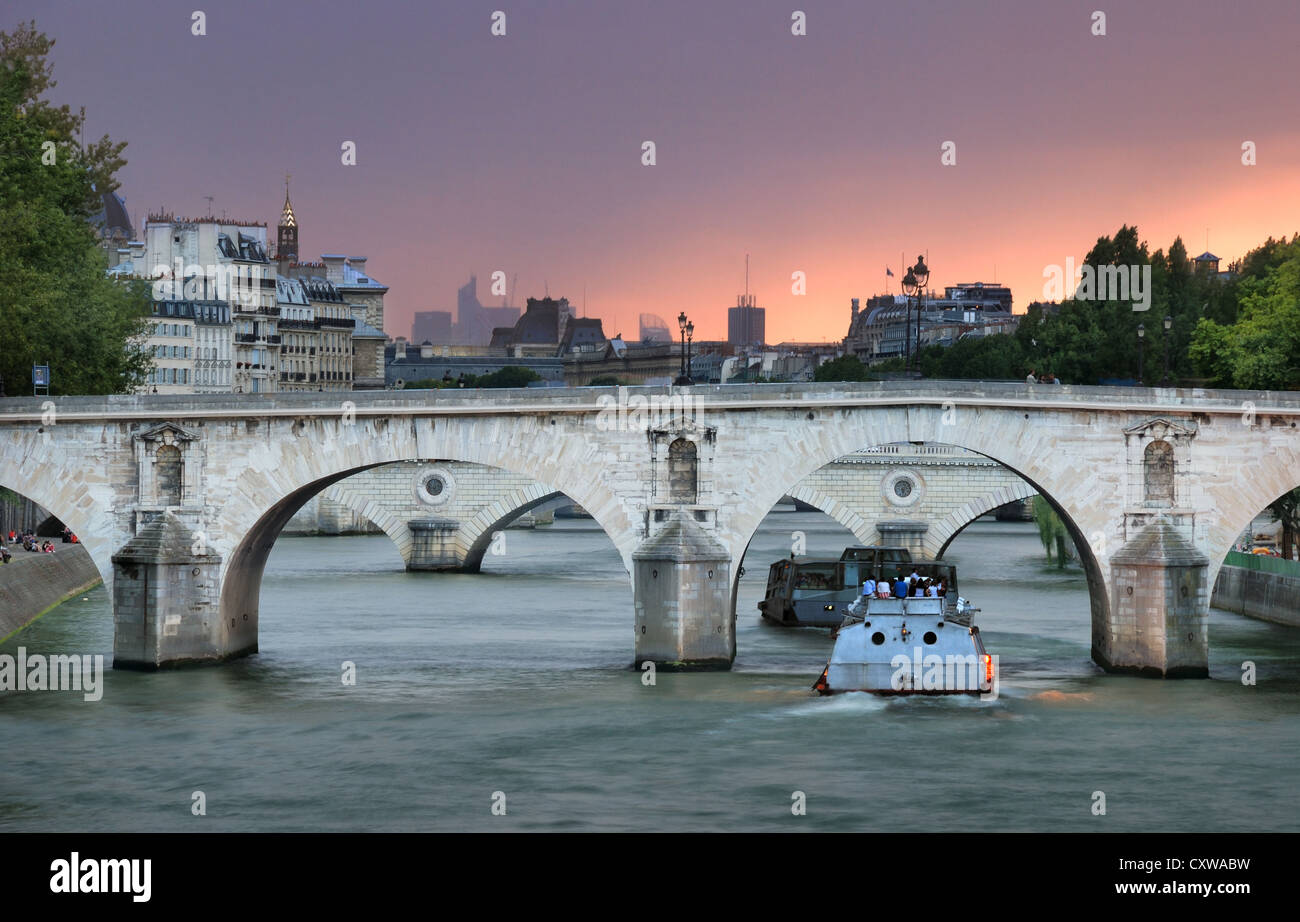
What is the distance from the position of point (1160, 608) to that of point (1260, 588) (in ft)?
49.9

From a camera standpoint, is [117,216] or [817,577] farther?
[117,216]

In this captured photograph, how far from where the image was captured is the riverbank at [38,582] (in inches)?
2014

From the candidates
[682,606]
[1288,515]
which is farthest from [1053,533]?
[682,606]

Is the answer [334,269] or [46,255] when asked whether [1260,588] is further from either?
[334,269]

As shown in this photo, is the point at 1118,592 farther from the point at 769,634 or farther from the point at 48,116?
the point at 48,116

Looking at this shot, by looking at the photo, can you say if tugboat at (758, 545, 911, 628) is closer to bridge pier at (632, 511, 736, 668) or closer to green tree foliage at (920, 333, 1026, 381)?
bridge pier at (632, 511, 736, 668)

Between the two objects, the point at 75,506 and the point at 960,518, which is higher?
the point at 75,506

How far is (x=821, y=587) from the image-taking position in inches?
2218

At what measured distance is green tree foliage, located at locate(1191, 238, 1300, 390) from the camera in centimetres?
5966

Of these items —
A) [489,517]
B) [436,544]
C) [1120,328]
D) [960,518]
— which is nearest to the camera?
[960,518]

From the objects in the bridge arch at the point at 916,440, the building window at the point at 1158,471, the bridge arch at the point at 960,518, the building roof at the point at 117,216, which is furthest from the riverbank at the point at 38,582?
the building roof at the point at 117,216

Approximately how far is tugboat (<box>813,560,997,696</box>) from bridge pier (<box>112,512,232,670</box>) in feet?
43.7

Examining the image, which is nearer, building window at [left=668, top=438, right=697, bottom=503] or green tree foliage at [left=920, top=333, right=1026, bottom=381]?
building window at [left=668, top=438, right=697, bottom=503]

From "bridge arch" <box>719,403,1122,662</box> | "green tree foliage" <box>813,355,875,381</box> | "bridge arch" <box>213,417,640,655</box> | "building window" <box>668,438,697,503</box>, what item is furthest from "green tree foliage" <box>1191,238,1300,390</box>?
"green tree foliage" <box>813,355,875,381</box>
